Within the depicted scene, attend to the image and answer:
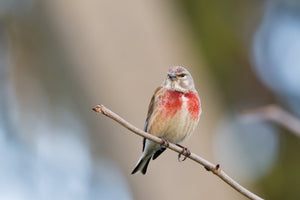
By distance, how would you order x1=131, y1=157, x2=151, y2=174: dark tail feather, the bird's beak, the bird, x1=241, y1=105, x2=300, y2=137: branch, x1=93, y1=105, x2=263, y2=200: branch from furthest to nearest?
x1=131, y1=157, x2=151, y2=174: dark tail feather
the bird's beak
the bird
x1=241, y1=105, x2=300, y2=137: branch
x1=93, y1=105, x2=263, y2=200: branch

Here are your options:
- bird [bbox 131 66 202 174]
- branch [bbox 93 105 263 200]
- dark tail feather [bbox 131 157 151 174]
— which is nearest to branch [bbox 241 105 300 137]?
branch [bbox 93 105 263 200]

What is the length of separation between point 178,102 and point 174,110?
82 millimetres

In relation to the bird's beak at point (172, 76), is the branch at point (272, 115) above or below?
below

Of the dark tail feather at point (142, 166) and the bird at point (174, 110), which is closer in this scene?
the bird at point (174, 110)

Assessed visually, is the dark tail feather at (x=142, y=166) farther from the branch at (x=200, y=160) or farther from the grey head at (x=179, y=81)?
the branch at (x=200, y=160)

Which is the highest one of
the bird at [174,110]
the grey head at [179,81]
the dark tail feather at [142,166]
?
the grey head at [179,81]

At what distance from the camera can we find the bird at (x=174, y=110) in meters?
4.48

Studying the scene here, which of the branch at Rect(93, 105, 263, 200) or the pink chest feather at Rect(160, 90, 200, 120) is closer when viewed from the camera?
the branch at Rect(93, 105, 263, 200)

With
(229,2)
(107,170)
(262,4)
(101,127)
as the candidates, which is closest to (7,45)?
(107,170)

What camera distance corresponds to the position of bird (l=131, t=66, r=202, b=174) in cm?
448

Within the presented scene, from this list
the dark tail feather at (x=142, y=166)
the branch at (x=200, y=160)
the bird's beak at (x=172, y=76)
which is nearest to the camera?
the branch at (x=200, y=160)

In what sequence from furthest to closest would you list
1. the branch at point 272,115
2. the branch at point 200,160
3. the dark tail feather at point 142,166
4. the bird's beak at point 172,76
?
the dark tail feather at point 142,166
the bird's beak at point 172,76
the branch at point 272,115
the branch at point 200,160

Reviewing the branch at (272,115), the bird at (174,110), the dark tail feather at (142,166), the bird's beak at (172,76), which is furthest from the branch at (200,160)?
the dark tail feather at (142,166)

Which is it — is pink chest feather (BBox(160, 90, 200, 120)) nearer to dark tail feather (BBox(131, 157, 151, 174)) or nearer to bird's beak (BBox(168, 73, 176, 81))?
bird's beak (BBox(168, 73, 176, 81))
